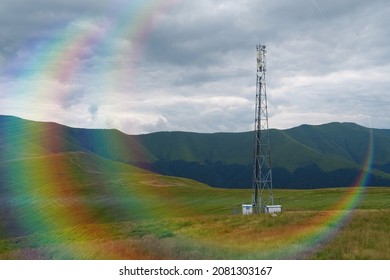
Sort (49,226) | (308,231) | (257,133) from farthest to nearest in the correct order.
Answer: (49,226), (257,133), (308,231)

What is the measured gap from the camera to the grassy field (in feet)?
70.9

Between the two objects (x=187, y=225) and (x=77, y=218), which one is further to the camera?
(x=77, y=218)

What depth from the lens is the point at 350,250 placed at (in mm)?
20062

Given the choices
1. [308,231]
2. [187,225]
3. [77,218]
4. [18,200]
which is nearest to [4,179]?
[18,200]

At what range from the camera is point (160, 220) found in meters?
44.6

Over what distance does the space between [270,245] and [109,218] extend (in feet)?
186

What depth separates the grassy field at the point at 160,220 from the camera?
70.9 feet

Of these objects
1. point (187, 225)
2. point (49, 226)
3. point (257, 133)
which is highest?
point (257, 133)

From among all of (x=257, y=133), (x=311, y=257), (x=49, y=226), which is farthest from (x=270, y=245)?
(x=49, y=226)

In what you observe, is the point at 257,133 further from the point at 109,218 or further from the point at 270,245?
the point at 109,218
